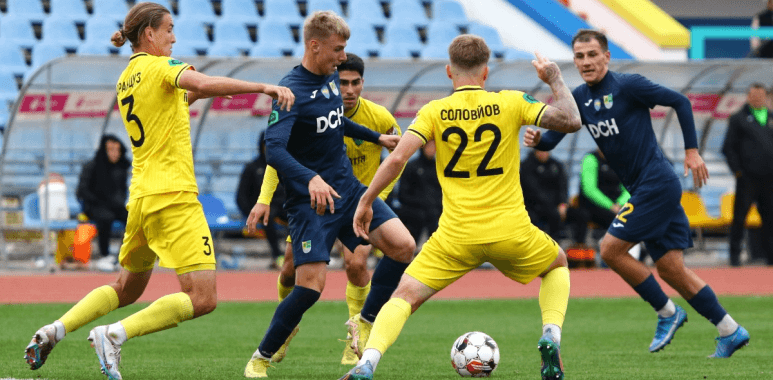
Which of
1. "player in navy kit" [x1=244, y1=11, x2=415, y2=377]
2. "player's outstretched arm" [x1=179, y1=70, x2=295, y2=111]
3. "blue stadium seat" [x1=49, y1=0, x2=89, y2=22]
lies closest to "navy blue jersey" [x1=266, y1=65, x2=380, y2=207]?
"player in navy kit" [x1=244, y1=11, x2=415, y2=377]

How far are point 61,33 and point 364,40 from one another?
5.44m

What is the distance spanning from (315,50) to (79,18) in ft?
49.5

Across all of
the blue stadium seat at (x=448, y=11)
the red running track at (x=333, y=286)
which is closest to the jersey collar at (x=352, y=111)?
the red running track at (x=333, y=286)

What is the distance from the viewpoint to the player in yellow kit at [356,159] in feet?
23.0

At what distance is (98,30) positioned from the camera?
19656 mm

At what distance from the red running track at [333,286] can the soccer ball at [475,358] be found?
606cm

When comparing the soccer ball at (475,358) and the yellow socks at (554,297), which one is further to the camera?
the soccer ball at (475,358)

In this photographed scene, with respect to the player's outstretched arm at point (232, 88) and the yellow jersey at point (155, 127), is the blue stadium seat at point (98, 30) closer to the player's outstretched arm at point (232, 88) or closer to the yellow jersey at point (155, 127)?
the yellow jersey at point (155, 127)

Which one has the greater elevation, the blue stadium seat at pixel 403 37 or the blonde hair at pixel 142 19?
the blonde hair at pixel 142 19

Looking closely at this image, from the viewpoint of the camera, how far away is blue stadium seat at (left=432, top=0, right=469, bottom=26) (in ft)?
73.0

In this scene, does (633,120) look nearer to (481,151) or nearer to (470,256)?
(481,151)

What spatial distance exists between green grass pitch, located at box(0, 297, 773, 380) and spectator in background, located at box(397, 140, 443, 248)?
11.9 ft

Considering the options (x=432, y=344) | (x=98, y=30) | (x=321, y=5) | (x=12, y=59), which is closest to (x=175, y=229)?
(x=432, y=344)

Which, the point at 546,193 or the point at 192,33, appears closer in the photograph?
the point at 546,193
